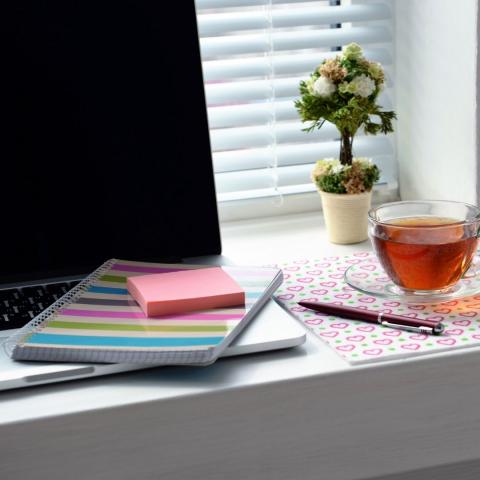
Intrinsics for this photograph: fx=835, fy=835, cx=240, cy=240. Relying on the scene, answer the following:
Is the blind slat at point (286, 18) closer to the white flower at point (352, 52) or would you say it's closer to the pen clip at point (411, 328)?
the white flower at point (352, 52)

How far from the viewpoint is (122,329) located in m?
0.71

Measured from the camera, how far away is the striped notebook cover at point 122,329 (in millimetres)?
661

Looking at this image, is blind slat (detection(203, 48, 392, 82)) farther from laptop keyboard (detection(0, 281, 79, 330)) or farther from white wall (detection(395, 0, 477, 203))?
laptop keyboard (detection(0, 281, 79, 330))

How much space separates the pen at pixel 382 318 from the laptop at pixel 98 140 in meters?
0.21

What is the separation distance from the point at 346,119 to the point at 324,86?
0.16 feet

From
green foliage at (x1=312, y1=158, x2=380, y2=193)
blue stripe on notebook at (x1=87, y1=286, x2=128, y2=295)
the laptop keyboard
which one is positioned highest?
green foliage at (x1=312, y1=158, x2=380, y2=193)

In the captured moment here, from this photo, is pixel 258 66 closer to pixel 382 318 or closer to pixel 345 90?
pixel 345 90

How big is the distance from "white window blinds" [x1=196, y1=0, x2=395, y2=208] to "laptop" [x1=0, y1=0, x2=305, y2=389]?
9.6 inches

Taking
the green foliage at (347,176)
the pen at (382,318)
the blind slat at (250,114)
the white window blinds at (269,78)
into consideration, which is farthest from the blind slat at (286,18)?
the pen at (382,318)

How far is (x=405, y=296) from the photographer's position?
2.70 ft

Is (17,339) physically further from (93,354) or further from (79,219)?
(79,219)

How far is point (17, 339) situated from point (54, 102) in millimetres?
313

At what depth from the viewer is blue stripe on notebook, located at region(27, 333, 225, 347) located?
669mm

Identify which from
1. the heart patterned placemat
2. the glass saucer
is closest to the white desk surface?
the heart patterned placemat
